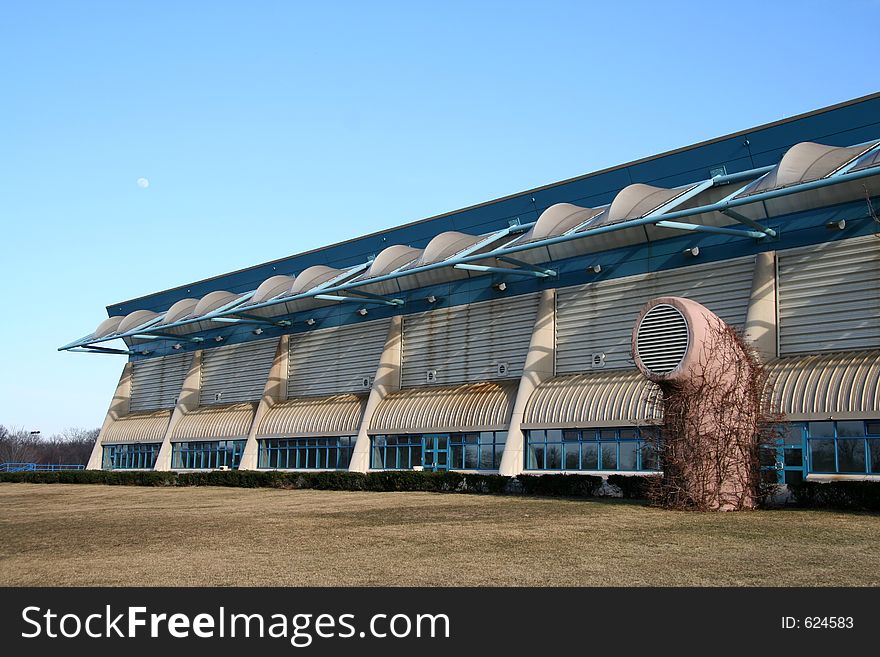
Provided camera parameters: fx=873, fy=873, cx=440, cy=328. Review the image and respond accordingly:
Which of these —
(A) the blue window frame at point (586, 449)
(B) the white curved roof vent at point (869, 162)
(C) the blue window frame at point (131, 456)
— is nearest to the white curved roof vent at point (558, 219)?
(A) the blue window frame at point (586, 449)

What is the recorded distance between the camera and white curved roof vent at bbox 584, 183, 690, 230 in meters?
33.6

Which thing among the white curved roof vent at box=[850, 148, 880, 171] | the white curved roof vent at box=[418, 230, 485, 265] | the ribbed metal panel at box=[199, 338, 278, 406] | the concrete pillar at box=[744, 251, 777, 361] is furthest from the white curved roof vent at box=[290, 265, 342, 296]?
the white curved roof vent at box=[850, 148, 880, 171]

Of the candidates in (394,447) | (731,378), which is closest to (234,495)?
(394,447)

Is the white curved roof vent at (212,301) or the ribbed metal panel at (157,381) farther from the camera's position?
the ribbed metal panel at (157,381)

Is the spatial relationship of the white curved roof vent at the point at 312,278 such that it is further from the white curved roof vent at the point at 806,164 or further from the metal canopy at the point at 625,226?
the white curved roof vent at the point at 806,164

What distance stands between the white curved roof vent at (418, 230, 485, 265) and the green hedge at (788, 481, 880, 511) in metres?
20.5

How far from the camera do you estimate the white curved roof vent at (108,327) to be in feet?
211

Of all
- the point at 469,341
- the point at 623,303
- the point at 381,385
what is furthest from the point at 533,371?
the point at 381,385

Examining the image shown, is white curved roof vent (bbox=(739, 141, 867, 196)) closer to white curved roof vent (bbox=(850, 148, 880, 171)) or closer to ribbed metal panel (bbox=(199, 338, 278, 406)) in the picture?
white curved roof vent (bbox=(850, 148, 880, 171))

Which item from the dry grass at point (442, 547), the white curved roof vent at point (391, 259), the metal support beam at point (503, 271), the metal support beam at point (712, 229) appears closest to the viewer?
A: the dry grass at point (442, 547)

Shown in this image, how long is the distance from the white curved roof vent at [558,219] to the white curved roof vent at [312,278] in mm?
14398
